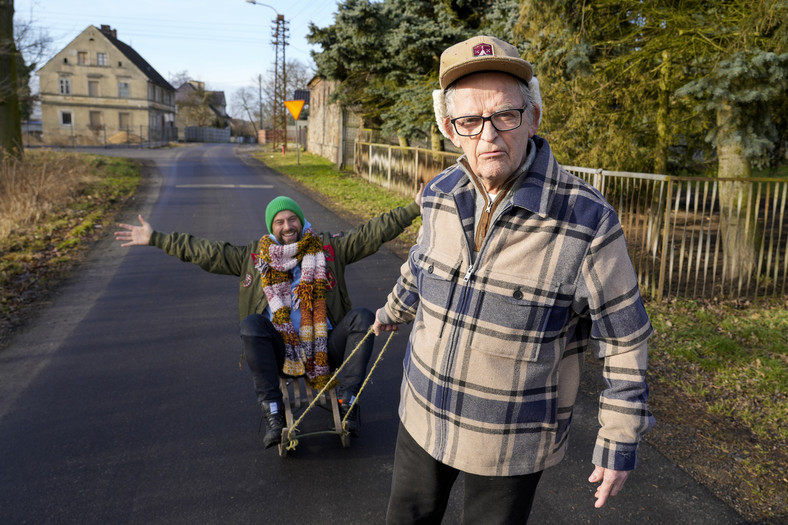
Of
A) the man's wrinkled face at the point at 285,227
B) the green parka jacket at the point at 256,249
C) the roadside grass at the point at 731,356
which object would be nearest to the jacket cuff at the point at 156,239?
the green parka jacket at the point at 256,249

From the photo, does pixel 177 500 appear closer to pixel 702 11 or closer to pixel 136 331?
pixel 136 331

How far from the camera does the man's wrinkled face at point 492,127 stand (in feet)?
6.26

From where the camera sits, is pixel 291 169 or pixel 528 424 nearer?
pixel 528 424

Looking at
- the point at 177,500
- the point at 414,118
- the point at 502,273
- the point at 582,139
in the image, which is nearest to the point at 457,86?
the point at 502,273

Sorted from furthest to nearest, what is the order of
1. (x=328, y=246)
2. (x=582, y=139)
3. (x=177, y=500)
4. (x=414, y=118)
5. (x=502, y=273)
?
(x=414, y=118) < (x=582, y=139) < (x=328, y=246) < (x=177, y=500) < (x=502, y=273)

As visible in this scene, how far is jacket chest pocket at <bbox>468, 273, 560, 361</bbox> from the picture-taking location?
1.82m

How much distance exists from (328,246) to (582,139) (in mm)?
6681

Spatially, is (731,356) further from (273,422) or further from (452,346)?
(452,346)

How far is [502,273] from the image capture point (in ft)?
6.08

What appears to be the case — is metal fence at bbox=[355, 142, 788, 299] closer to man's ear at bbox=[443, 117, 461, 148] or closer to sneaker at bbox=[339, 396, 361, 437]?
sneaker at bbox=[339, 396, 361, 437]

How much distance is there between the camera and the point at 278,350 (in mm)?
3900

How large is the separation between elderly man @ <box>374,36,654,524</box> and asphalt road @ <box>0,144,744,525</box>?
143 cm

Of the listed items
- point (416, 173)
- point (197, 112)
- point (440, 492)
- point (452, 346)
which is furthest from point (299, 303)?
point (197, 112)

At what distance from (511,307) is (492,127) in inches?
22.6
